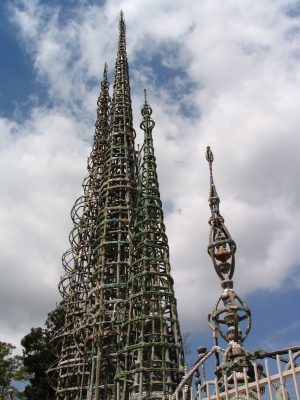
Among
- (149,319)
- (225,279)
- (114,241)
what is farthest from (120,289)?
(225,279)

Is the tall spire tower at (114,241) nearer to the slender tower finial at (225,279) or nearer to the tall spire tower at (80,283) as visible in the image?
the tall spire tower at (80,283)

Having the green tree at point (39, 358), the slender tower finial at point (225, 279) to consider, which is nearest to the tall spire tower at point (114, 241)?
the green tree at point (39, 358)

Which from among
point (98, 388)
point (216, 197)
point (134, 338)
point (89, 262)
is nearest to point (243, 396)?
point (216, 197)

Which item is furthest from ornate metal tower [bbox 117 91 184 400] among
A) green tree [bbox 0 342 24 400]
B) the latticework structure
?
green tree [bbox 0 342 24 400]

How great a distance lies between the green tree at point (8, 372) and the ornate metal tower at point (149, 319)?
6211 mm

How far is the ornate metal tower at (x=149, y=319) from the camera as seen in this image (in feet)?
78.2

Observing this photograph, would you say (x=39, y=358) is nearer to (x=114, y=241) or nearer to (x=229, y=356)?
(x=114, y=241)

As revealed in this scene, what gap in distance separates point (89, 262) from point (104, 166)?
784 centimetres

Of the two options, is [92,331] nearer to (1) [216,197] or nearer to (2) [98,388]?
(2) [98,388]

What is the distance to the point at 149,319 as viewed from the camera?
24.9 meters

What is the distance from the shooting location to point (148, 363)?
24156 mm

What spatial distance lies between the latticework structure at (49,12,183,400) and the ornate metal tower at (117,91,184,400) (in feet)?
0.17

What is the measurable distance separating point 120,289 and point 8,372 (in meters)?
8.11

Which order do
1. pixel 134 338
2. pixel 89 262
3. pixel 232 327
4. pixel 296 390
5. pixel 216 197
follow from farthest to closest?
pixel 89 262
pixel 134 338
pixel 216 197
pixel 232 327
pixel 296 390
